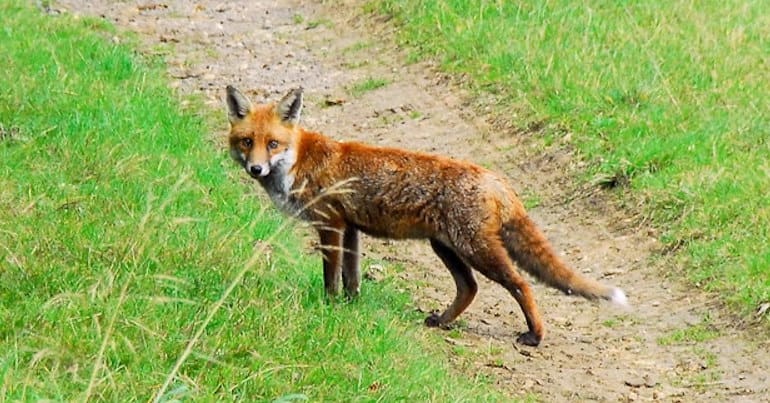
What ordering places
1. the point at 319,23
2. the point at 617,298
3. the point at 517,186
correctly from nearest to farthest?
the point at 617,298, the point at 517,186, the point at 319,23

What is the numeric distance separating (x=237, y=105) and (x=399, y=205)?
116 centimetres

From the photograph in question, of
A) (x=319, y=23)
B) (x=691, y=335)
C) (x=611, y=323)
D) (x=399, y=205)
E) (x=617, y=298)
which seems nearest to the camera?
(x=617, y=298)

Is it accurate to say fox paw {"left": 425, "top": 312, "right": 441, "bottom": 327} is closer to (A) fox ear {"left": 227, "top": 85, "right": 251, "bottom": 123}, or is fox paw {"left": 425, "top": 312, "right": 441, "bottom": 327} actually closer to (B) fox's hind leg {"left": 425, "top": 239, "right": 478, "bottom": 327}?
(B) fox's hind leg {"left": 425, "top": 239, "right": 478, "bottom": 327}

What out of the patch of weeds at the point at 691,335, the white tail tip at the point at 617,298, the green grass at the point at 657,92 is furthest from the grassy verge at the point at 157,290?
the green grass at the point at 657,92

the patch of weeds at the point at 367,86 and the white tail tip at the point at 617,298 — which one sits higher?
the white tail tip at the point at 617,298

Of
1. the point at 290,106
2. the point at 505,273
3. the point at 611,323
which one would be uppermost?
the point at 290,106

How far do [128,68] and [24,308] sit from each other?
638 cm

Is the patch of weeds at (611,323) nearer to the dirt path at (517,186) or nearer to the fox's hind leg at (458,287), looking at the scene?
the dirt path at (517,186)

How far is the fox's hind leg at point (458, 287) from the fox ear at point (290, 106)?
1.12 metres

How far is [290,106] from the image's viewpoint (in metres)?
7.75

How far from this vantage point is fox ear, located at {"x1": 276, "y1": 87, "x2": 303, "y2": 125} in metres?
7.72

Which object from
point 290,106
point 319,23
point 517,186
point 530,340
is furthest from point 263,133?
point 319,23

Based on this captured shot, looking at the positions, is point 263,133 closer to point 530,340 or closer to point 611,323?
point 530,340

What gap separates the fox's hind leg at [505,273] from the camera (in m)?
7.32
